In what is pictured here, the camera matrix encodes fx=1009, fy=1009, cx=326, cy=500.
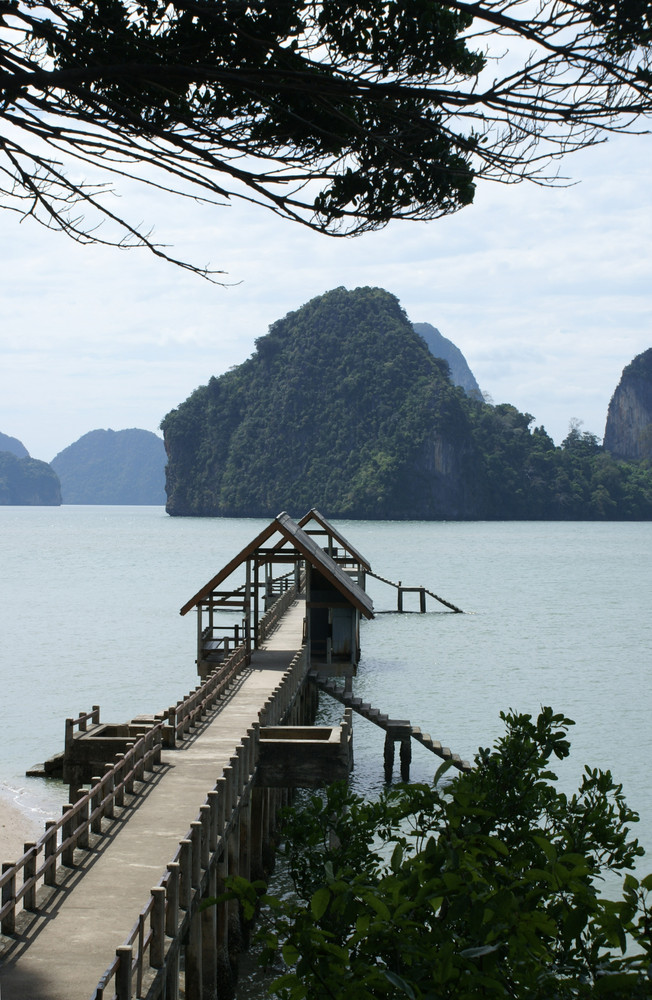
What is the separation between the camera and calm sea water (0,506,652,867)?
27.1 metres

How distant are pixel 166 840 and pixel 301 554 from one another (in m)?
13.4

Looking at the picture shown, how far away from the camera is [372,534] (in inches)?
5556

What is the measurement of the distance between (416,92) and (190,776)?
9271 mm

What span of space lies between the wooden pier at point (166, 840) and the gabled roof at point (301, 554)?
0.46 ft

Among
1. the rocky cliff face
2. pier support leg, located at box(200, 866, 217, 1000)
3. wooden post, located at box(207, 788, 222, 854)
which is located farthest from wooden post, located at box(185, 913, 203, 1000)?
the rocky cliff face

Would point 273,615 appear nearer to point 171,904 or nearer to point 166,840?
point 166,840

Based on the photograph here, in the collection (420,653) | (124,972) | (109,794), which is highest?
(124,972)

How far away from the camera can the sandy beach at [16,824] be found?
1755 cm

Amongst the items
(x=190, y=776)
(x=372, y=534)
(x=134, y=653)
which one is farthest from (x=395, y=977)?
(x=372, y=534)

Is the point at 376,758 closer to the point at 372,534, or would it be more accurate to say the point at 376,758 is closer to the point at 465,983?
the point at 465,983

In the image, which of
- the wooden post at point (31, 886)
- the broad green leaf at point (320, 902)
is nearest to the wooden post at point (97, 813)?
the wooden post at point (31, 886)

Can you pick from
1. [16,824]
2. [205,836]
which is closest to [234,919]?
[205,836]

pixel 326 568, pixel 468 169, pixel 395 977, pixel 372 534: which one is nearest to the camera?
pixel 395 977

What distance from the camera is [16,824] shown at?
61.9 feet
